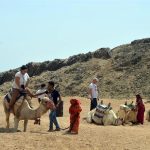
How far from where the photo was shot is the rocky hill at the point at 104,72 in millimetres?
51188

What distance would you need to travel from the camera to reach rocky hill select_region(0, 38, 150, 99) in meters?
51.2

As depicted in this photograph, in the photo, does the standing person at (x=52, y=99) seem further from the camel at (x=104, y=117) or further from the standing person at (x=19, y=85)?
the camel at (x=104, y=117)

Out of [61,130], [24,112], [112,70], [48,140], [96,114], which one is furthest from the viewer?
[112,70]

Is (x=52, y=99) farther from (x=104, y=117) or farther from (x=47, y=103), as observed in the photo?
(x=104, y=117)

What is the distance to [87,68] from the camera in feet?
194

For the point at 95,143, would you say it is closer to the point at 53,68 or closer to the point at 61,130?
the point at 61,130

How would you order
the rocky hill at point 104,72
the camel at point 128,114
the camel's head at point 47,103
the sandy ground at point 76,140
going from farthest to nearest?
the rocky hill at point 104,72 → the camel at point 128,114 → the camel's head at point 47,103 → the sandy ground at point 76,140

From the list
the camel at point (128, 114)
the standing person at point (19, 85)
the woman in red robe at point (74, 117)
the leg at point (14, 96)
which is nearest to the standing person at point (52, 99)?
the woman in red robe at point (74, 117)

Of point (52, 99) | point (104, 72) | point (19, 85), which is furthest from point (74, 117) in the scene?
point (104, 72)

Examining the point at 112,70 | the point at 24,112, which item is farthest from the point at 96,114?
the point at 112,70

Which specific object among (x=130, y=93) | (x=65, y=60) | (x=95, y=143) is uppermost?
(x=65, y=60)

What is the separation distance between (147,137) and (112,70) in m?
39.8

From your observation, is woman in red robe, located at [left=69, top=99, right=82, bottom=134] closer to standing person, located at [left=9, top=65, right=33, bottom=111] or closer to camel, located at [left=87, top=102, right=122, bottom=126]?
standing person, located at [left=9, top=65, right=33, bottom=111]

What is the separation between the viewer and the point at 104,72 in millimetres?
56875
